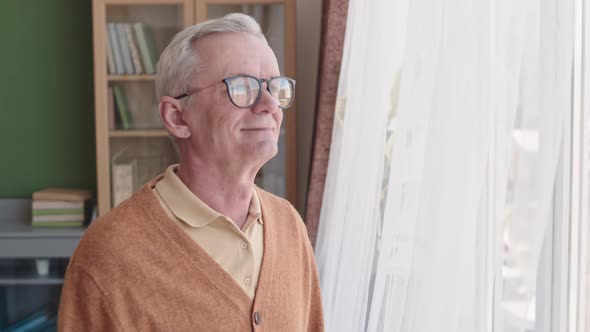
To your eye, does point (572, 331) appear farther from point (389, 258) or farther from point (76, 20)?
point (76, 20)

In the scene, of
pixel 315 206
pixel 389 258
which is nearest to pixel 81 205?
pixel 315 206

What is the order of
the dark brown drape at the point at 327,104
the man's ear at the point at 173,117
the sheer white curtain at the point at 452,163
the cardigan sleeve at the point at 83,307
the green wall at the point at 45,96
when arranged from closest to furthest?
the cardigan sleeve at the point at 83,307 < the man's ear at the point at 173,117 < the sheer white curtain at the point at 452,163 < the dark brown drape at the point at 327,104 < the green wall at the point at 45,96

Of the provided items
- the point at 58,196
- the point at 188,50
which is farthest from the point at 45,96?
the point at 188,50

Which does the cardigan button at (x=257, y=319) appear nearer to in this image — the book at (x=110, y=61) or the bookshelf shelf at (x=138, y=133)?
the bookshelf shelf at (x=138, y=133)

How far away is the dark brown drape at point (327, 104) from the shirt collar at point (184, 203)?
60.5 inches

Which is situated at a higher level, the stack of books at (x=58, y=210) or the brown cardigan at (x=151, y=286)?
the brown cardigan at (x=151, y=286)

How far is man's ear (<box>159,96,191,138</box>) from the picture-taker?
122 cm

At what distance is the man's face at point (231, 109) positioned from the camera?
1.17 meters

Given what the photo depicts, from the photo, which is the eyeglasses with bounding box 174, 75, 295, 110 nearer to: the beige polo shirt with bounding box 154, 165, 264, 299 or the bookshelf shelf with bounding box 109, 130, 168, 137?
the beige polo shirt with bounding box 154, 165, 264, 299

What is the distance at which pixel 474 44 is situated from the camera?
5.10ft

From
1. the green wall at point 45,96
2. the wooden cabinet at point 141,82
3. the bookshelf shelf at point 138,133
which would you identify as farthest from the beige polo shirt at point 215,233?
the green wall at point 45,96

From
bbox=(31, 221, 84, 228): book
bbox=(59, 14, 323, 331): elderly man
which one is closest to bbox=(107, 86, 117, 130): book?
bbox=(31, 221, 84, 228): book

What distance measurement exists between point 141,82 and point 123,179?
0.48 meters

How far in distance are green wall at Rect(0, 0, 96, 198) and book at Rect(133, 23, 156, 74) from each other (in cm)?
62
